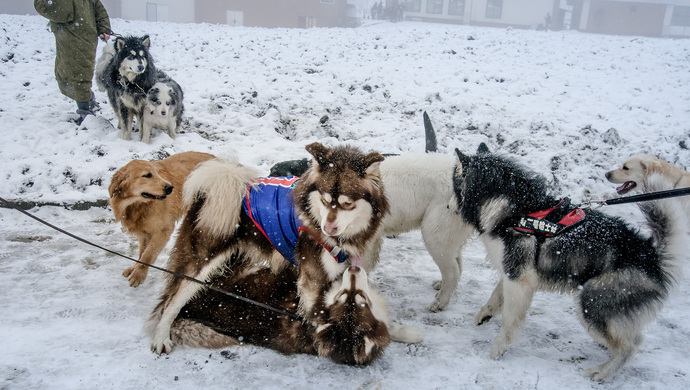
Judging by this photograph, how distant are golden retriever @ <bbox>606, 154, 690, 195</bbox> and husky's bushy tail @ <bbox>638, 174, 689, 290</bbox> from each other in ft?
9.03

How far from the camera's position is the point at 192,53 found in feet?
41.9

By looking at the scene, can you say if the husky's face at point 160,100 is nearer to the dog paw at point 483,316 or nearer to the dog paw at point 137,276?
the dog paw at point 137,276

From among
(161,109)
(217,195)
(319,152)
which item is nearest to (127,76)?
(161,109)

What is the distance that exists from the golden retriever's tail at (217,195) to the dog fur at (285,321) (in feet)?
1.59

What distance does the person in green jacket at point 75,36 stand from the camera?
661 cm

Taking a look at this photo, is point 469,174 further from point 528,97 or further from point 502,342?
point 528,97

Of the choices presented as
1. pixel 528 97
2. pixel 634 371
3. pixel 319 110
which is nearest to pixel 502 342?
pixel 634 371

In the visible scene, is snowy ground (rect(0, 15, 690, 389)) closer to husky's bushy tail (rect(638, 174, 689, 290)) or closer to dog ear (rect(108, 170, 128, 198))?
husky's bushy tail (rect(638, 174, 689, 290))

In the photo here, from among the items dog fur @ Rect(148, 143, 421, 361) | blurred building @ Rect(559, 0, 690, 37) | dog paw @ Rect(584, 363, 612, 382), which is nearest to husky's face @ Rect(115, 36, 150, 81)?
dog fur @ Rect(148, 143, 421, 361)

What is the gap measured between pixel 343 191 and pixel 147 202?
224cm

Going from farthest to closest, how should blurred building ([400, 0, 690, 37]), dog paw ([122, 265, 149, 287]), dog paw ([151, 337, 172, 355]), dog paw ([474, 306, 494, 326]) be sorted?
blurred building ([400, 0, 690, 37]), dog paw ([122, 265, 149, 287]), dog paw ([474, 306, 494, 326]), dog paw ([151, 337, 172, 355])

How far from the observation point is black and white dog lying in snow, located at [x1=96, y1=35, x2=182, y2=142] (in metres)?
7.00

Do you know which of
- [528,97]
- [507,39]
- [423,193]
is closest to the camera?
[423,193]

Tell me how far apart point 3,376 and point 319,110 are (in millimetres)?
7807
